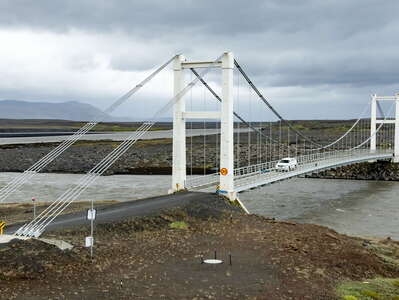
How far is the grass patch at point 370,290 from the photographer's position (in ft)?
48.6

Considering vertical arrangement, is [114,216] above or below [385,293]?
above

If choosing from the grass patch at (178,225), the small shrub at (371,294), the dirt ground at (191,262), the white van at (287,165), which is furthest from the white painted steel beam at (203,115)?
the small shrub at (371,294)

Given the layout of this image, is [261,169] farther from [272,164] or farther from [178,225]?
[272,164]

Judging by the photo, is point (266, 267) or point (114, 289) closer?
point (114, 289)

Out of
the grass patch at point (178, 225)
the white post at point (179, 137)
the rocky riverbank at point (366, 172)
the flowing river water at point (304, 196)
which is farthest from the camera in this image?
the rocky riverbank at point (366, 172)

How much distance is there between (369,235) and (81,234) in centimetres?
1530

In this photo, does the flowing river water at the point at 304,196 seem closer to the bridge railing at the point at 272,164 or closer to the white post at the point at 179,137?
the bridge railing at the point at 272,164

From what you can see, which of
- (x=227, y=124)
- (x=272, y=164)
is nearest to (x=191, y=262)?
(x=227, y=124)

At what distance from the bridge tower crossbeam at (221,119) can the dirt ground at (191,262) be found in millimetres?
5025

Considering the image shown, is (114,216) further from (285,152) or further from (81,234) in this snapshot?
(285,152)

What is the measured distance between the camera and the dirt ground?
1421 centimetres

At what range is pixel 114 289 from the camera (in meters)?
14.1

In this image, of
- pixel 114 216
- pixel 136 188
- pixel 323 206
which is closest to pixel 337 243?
pixel 114 216

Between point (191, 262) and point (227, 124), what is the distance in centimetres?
1174
